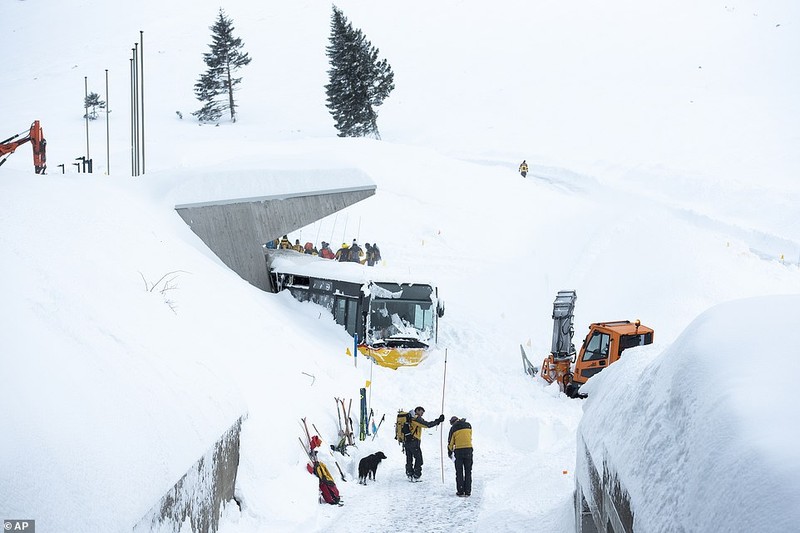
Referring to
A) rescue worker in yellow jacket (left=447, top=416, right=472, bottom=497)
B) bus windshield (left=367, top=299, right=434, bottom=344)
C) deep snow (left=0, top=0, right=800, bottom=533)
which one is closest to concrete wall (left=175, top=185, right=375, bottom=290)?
deep snow (left=0, top=0, right=800, bottom=533)

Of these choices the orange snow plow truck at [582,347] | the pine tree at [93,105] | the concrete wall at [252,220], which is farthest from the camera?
the pine tree at [93,105]

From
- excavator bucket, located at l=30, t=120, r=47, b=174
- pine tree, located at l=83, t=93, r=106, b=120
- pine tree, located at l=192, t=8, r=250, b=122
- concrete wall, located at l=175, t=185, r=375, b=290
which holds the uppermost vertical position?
pine tree, located at l=192, t=8, r=250, b=122

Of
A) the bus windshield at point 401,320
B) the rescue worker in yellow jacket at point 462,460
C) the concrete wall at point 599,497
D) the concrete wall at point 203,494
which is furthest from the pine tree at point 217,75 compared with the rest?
the concrete wall at point 599,497

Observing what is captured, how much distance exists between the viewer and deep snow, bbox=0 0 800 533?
5914 millimetres

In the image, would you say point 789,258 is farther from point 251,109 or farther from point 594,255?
point 251,109

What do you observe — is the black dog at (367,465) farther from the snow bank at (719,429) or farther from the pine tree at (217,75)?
the pine tree at (217,75)

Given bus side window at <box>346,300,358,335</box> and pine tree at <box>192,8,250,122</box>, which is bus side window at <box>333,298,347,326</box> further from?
pine tree at <box>192,8,250,122</box>

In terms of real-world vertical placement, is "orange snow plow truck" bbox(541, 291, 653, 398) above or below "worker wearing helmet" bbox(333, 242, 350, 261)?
below

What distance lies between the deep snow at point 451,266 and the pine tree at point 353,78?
4.97m

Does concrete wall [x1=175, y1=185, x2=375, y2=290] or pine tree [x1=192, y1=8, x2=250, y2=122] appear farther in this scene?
pine tree [x1=192, y1=8, x2=250, y2=122]

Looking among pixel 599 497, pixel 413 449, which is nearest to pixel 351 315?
pixel 413 449

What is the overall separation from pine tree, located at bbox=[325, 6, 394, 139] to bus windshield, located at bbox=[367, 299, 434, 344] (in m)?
35.7

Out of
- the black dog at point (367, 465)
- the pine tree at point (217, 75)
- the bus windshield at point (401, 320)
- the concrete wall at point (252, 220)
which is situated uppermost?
the pine tree at point (217, 75)

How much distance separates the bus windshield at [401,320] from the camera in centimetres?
1917
